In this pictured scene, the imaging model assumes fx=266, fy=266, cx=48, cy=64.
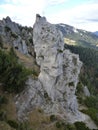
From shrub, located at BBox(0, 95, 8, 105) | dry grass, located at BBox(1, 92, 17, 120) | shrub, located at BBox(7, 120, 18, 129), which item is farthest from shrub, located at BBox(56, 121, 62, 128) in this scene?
shrub, located at BBox(0, 95, 8, 105)

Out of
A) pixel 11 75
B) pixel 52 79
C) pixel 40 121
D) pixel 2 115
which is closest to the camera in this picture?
pixel 2 115

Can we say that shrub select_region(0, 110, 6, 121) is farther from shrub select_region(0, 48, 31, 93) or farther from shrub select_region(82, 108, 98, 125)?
shrub select_region(82, 108, 98, 125)

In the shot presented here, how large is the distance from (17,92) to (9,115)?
4.57 meters

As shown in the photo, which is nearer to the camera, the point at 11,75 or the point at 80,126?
the point at 11,75

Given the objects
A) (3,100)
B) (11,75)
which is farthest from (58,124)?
(11,75)

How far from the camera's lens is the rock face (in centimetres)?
4306

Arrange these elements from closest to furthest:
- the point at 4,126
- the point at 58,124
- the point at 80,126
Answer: the point at 4,126
the point at 58,124
the point at 80,126

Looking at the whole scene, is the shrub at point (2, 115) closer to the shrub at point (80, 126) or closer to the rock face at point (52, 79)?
the rock face at point (52, 79)

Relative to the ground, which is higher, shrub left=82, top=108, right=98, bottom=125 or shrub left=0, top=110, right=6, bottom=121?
shrub left=0, top=110, right=6, bottom=121

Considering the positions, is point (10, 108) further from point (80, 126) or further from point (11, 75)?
point (80, 126)

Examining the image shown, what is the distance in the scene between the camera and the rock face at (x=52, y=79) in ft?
141

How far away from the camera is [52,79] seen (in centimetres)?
4500

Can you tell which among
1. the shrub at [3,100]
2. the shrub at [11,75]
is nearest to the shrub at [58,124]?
the shrub at [11,75]

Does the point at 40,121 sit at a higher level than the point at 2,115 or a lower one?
lower
